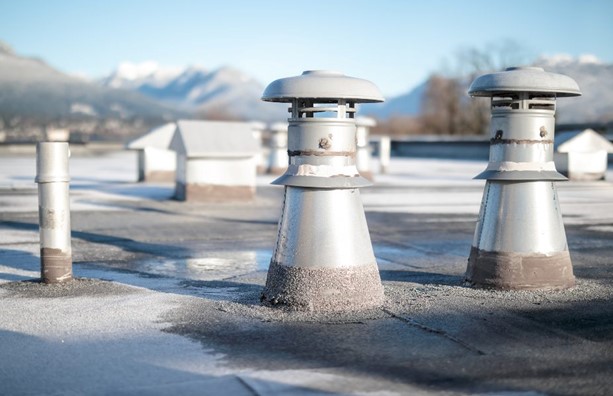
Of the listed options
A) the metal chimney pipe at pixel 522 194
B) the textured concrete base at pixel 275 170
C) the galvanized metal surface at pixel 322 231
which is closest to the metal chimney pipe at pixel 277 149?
the textured concrete base at pixel 275 170

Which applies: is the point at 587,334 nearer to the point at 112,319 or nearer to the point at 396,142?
the point at 112,319

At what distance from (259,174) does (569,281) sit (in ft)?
65.7

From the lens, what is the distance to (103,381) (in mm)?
4168

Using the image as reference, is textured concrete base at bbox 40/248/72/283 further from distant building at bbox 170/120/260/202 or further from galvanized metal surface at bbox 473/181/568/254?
distant building at bbox 170/120/260/202

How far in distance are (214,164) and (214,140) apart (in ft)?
1.62

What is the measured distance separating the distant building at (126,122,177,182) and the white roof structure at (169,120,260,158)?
4633 millimetres

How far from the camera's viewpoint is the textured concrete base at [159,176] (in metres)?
21.1

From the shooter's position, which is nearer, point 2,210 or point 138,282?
point 138,282

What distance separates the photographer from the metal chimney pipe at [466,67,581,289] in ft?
21.4

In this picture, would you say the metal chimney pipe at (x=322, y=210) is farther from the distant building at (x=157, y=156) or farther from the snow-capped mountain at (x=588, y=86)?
the snow-capped mountain at (x=588, y=86)

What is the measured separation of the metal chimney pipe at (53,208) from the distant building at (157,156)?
13.8m

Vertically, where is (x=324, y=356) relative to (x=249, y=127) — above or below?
below

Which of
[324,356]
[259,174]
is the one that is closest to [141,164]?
[259,174]

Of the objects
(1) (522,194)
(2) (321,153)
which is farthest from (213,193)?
(2) (321,153)
